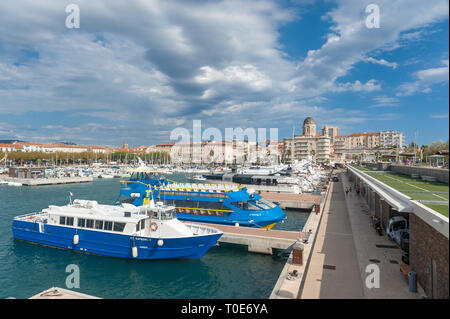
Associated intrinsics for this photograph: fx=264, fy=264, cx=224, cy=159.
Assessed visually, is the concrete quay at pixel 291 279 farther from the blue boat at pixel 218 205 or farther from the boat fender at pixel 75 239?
the boat fender at pixel 75 239

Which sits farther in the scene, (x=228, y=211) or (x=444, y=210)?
(x=228, y=211)

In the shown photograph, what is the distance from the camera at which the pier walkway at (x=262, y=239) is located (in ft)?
65.1

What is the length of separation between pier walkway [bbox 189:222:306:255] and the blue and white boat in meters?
2.61

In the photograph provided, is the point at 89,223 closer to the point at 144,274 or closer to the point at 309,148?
the point at 144,274

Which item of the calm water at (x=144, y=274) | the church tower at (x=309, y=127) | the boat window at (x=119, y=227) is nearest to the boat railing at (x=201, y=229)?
the calm water at (x=144, y=274)

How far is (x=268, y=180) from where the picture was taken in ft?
184

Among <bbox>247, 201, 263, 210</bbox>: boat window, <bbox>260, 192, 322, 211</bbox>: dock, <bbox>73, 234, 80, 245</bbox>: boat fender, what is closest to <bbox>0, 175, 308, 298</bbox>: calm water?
<bbox>73, 234, 80, 245</bbox>: boat fender

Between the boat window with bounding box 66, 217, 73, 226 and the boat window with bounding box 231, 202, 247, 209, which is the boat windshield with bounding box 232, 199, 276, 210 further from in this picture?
the boat window with bounding box 66, 217, 73, 226

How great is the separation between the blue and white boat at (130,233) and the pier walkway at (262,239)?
261cm

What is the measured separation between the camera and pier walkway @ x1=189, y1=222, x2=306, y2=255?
19.8 m

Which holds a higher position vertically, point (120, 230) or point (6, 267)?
point (120, 230)
